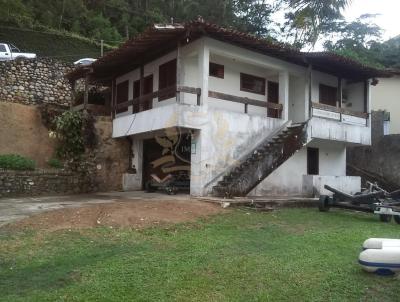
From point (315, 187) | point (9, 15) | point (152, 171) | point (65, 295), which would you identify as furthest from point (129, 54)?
point (9, 15)

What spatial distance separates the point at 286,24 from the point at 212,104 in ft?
75.6

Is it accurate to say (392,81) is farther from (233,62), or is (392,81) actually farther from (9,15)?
(9,15)

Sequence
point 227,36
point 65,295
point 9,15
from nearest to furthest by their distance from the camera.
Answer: point 65,295, point 227,36, point 9,15

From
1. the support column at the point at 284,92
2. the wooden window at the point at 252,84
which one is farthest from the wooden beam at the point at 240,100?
the wooden window at the point at 252,84

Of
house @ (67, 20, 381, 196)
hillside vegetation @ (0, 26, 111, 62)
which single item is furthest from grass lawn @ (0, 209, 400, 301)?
hillside vegetation @ (0, 26, 111, 62)

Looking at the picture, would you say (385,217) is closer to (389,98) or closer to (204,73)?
(204,73)

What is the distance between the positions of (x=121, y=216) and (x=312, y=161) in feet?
34.9

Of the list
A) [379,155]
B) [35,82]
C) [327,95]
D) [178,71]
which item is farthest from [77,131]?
[379,155]

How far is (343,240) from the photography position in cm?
836

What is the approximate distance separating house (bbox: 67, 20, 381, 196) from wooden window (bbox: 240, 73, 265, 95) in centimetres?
4

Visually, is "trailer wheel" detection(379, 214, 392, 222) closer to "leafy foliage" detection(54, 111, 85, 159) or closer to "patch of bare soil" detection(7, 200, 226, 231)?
"patch of bare soil" detection(7, 200, 226, 231)

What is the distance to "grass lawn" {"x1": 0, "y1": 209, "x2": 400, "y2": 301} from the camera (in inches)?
208

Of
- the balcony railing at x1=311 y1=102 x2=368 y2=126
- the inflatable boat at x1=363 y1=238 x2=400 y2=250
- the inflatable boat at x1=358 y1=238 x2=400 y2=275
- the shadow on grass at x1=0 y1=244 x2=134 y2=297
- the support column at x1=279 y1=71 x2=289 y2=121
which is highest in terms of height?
the support column at x1=279 y1=71 x2=289 y2=121

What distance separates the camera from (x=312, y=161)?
18.0m
